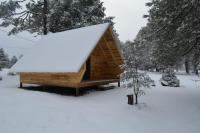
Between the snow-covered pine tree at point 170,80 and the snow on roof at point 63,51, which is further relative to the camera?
the snow-covered pine tree at point 170,80

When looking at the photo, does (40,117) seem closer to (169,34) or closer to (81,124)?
(81,124)

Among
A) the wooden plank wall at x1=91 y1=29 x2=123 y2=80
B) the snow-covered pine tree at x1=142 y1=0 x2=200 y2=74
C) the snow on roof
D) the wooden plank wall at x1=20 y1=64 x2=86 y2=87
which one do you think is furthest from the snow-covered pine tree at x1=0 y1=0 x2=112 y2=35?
the snow-covered pine tree at x1=142 y1=0 x2=200 y2=74

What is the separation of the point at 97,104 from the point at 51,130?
4.26 m

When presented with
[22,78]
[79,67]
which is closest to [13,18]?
[22,78]

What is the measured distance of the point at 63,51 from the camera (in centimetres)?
1591

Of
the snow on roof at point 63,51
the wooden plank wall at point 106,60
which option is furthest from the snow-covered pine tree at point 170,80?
the snow on roof at point 63,51

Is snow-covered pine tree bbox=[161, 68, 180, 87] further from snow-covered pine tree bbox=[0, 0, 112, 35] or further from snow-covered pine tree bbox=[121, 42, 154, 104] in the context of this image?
snow-covered pine tree bbox=[0, 0, 112, 35]

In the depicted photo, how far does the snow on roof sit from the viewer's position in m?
13.9

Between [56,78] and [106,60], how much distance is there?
5.07 meters

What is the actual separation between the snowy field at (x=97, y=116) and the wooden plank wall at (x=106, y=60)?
567 cm

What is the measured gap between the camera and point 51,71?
14.4m

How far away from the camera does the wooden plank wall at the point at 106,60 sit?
1747 centimetres

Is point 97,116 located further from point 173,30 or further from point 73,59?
point 173,30

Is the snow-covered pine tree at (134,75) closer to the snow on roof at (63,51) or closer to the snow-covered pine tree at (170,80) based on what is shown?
the snow on roof at (63,51)
